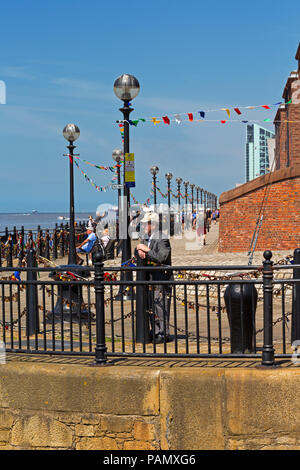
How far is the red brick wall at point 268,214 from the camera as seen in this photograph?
75.4ft

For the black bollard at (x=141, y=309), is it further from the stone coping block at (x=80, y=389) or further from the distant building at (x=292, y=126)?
the distant building at (x=292, y=126)

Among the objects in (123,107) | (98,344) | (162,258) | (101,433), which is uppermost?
(123,107)

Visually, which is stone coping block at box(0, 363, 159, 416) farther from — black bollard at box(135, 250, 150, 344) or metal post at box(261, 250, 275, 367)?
black bollard at box(135, 250, 150, 344)

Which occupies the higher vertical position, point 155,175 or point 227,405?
point 155,175

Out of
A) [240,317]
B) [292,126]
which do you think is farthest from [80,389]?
[292,126]

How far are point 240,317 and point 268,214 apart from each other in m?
17.2

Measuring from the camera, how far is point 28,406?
19.7 feet

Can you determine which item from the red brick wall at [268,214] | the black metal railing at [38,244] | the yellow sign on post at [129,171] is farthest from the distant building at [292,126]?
the yellow sign on post at [129,171]

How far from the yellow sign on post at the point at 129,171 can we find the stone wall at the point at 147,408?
6.99 metres

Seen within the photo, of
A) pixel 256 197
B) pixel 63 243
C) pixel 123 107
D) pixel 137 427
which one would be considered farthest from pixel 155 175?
pixel 137 427

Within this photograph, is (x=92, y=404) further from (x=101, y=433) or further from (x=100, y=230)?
(x=100, y=230)

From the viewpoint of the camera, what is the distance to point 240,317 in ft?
21.5

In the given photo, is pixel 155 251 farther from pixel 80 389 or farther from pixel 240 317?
pixel 80 389

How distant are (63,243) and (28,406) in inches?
874
